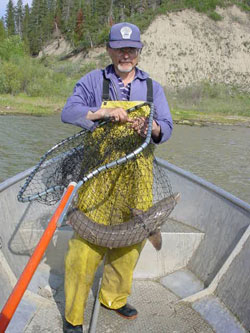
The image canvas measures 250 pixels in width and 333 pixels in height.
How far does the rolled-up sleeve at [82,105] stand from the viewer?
279 cm

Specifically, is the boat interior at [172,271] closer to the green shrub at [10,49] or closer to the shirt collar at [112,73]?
the shirt collar at [112,73]

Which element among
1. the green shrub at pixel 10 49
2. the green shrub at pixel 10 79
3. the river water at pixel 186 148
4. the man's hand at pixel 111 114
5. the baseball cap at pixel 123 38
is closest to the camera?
the man's hand at pixel 111 114

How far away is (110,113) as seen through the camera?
2672mm

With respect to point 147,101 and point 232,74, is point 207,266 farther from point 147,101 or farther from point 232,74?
point 232,74

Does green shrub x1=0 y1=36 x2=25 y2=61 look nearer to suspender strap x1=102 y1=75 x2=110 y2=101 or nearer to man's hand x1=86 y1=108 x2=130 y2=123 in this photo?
suspender strap x1=102 y1=75 x2=110 y2=101

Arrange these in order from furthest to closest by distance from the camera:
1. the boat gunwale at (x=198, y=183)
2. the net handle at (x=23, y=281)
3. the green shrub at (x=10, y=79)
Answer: the green shrub at (x=10, y=79)
the boat gunwale at (x=198, y=183)
the net handle at (x=23, y=281)

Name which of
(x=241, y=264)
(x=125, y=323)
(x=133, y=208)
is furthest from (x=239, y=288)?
(x=133, y=208)

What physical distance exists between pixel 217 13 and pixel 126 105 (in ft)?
179

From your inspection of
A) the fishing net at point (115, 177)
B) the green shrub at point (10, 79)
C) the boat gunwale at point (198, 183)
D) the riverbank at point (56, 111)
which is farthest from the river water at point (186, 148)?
the green shrub at point (10, 79)

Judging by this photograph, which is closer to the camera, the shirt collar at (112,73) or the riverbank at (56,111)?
the shirt collar at (112,73)

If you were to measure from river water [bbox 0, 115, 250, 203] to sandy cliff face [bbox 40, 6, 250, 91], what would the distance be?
827 inches

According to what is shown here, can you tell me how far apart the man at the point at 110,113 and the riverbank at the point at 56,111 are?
70.9 feet

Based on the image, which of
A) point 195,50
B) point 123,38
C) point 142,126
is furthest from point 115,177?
point 195,50

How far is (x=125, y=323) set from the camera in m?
3.32
